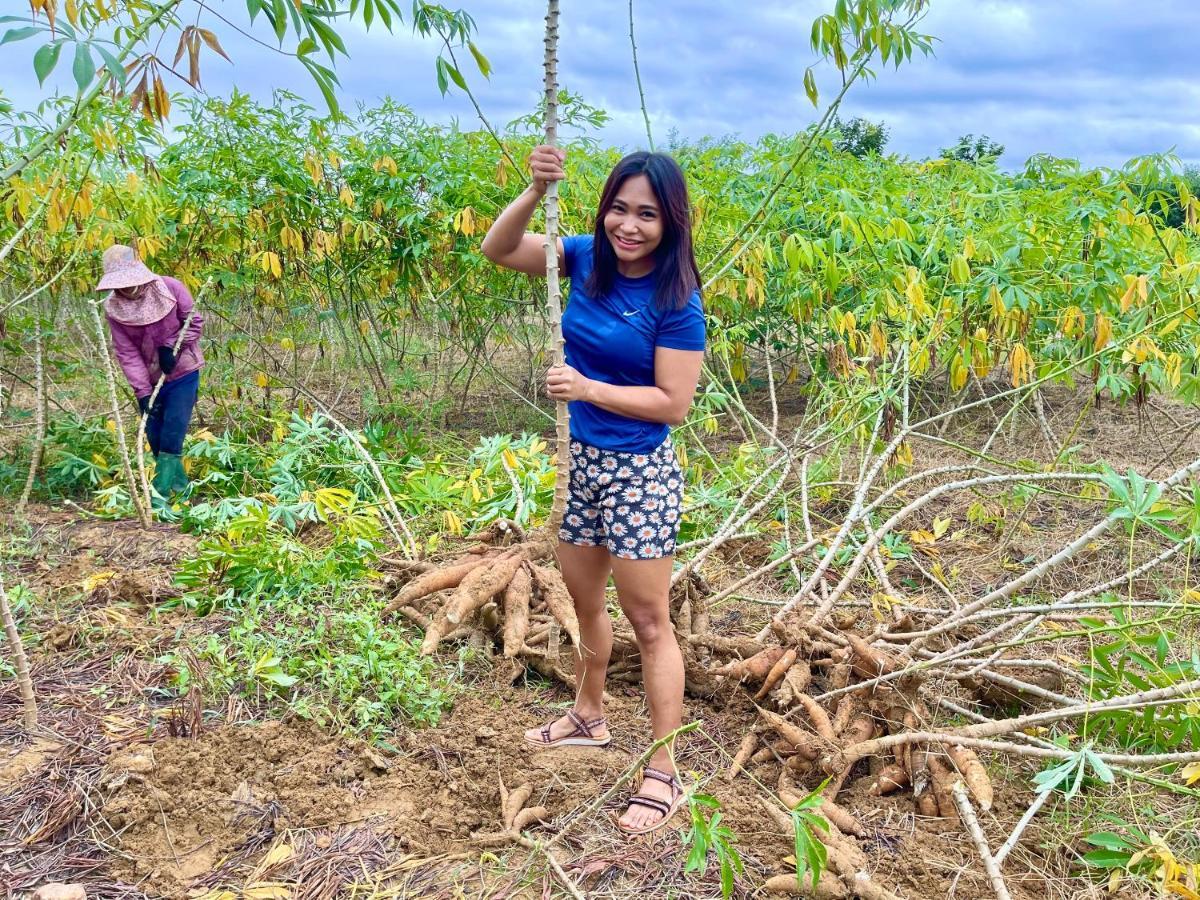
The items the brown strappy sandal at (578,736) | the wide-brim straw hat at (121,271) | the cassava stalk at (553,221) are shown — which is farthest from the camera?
the wide-brim straw hat at (121,271)

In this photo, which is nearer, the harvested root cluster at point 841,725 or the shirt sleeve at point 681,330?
the shirt sleeve at point 681,330

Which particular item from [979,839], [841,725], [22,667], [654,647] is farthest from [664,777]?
[22,667]

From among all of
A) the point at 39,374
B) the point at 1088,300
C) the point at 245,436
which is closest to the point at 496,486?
the point at 245,436

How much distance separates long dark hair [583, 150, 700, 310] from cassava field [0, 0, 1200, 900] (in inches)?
8.4

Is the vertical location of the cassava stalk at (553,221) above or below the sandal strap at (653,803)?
above

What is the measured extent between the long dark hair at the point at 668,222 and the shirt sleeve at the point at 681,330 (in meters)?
0.02

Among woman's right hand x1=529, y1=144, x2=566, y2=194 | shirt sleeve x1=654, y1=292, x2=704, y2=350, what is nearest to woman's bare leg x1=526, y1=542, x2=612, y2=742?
shirt sleeve x1=654, y1=292, x2=704, y2=350

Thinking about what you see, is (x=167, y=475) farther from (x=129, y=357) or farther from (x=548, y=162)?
(x=548, y=162)

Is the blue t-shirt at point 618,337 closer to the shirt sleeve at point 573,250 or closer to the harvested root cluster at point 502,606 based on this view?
the shirt sleeve at point 573,250

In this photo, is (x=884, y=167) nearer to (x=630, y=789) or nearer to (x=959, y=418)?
(x=959, y=418)

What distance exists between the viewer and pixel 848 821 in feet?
6.46

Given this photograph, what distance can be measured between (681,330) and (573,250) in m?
0.35

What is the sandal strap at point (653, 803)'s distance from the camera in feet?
6.59

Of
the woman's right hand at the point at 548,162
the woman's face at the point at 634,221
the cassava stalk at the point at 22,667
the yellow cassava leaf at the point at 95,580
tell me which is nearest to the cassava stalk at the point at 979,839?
the woman's face at the point at 634,221
